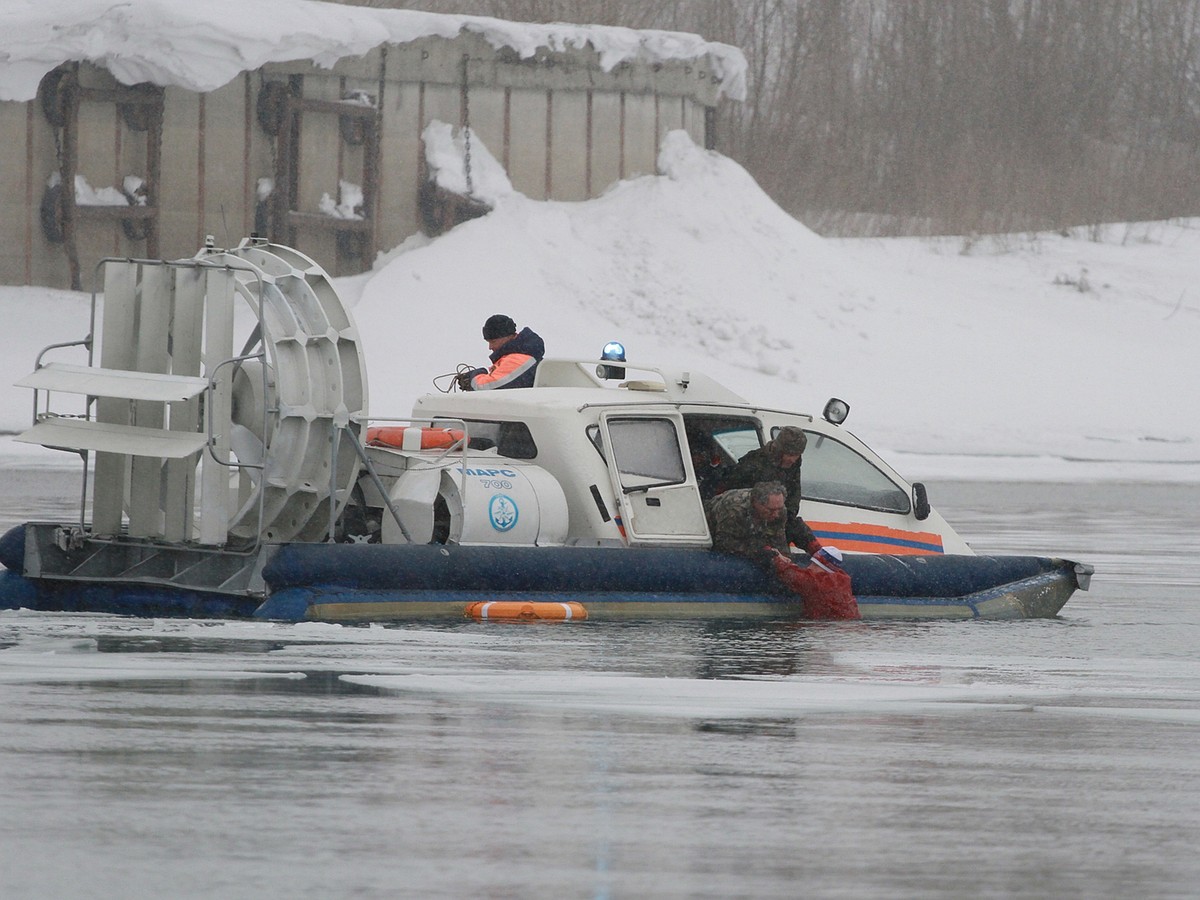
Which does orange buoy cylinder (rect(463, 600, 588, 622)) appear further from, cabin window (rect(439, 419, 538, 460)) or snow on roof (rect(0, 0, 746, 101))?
snow on roof (rect(0, 0, 746, 101))

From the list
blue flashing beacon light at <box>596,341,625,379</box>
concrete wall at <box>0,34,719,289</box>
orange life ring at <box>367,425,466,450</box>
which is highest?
concrete wall at <box>0,34,719,289</box>

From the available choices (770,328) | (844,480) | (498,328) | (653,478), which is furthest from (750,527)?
(770,328)

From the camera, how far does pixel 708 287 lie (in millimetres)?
32656

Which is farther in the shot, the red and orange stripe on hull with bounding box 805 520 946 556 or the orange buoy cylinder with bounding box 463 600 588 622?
the red and orange stripe on hull with bounding box 805 520 946 556

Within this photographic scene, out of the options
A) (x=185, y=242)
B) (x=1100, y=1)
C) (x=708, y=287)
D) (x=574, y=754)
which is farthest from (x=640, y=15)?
(x=574, y=754)

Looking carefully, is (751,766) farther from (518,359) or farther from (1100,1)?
(1100,1)

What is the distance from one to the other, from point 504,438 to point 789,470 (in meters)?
1.80

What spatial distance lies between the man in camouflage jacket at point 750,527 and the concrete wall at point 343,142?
17976mm

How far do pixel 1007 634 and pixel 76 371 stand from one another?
576cm

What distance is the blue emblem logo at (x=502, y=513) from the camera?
12.4 metres

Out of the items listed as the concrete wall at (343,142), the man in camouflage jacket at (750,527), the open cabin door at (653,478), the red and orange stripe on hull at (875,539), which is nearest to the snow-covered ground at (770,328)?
the concrete wall at (343,142)

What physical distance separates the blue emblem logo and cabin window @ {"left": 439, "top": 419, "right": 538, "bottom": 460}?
0.66 metres

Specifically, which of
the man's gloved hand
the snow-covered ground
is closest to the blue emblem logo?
the man's gloved hand

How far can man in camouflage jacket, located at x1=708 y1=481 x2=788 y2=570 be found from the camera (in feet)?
42.3
